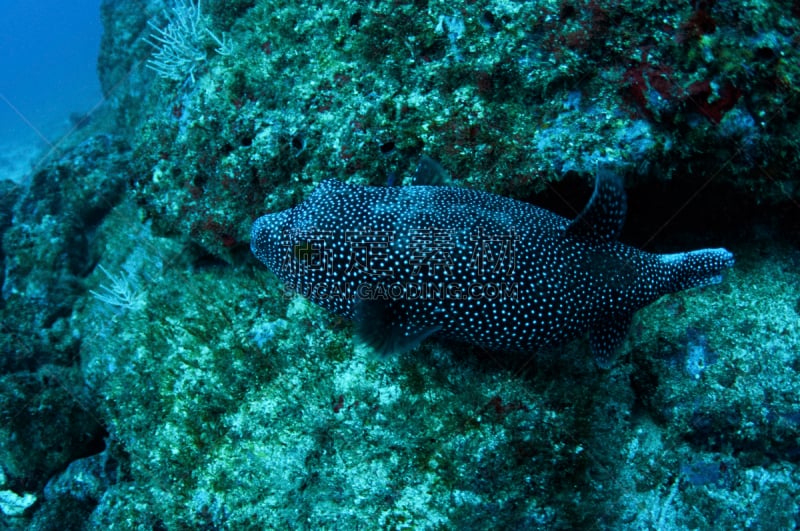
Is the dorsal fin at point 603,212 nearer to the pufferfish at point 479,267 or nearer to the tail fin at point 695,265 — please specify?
the pufferfish at point 479,267

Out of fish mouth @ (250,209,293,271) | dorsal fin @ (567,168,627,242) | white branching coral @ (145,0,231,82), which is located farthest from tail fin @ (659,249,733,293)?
white branching coral @ (145,0,231,82)

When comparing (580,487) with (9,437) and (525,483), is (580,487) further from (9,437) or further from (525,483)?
(9,437)

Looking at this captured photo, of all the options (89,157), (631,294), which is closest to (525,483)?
(631,294)

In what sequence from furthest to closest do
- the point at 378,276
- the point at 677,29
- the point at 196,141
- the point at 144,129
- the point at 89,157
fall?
the point at 89,157 < the point at 144,129 < the point at 196,141 < the point at 677,29 < the point at 378,276

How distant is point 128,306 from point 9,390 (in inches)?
77.7

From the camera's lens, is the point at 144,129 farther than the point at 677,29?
Yes

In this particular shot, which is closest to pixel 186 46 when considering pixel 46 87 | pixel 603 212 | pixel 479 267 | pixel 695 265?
pixel 479 267

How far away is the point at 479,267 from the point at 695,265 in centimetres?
208

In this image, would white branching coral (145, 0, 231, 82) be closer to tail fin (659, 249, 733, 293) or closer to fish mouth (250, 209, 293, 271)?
fish mouth (250, 209, 293, 271)

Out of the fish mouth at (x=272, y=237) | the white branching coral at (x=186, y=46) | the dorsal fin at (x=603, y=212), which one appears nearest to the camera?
the dorsal fin at (x=603, y=212)

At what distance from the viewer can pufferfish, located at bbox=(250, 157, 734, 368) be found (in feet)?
11.6

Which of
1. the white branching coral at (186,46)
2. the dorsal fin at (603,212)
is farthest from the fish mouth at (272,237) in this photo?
the white branching coral at (186,46)

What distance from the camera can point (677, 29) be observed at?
3.99 meters

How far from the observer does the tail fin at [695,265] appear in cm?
383
